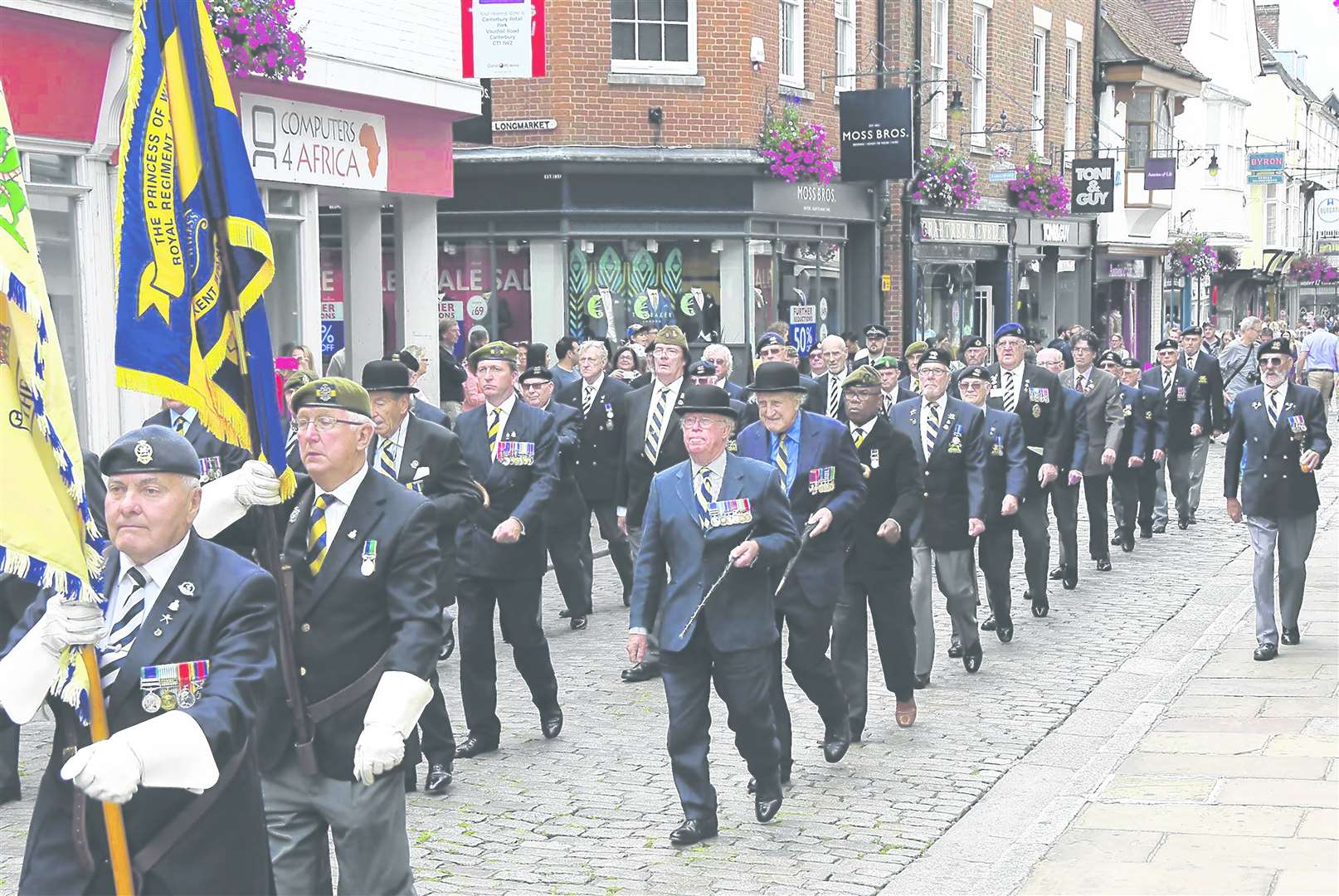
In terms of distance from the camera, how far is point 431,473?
338 inches

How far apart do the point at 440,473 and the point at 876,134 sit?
60.7 ft

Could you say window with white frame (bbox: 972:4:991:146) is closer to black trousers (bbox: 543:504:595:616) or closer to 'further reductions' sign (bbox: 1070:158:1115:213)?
'further reductions' sign (bbox: 1070:158:1115:213)

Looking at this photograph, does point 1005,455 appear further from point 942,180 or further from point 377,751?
point 942,180

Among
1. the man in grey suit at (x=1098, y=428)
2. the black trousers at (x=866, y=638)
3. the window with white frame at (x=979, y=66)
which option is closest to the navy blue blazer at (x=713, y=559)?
the black trousers at (x=866, y=638)

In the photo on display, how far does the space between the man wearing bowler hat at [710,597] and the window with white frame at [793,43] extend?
738 inches

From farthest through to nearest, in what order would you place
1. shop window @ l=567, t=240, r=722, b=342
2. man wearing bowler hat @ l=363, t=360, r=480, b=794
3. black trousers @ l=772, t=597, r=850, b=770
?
shop window @ l=567, t=240, r=722, b=342, black trousers @ l=772, t=597, r=850, b=770, man wearing bowler hat @ l=363, t=360, r=480, b=794

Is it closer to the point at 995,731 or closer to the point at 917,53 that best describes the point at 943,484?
the point at 995,731

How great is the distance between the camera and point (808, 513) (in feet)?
30.0

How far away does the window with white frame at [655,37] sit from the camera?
24.3 metres

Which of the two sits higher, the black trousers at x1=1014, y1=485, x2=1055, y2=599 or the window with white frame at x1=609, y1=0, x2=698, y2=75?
the window with white frame at x1=609, y1=0, x2=698, y2=75

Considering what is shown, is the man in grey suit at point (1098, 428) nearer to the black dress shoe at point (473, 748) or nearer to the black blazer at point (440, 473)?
the black dress shoe at point (473, 748)

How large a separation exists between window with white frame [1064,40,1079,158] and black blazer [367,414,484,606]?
31126 mm

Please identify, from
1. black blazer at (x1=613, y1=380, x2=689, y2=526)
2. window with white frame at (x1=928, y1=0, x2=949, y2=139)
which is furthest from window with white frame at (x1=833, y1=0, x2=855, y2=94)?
black blazer at (x1=613, y1=380, x2=689, y2=526)

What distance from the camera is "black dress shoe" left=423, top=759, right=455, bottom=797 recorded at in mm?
8602
